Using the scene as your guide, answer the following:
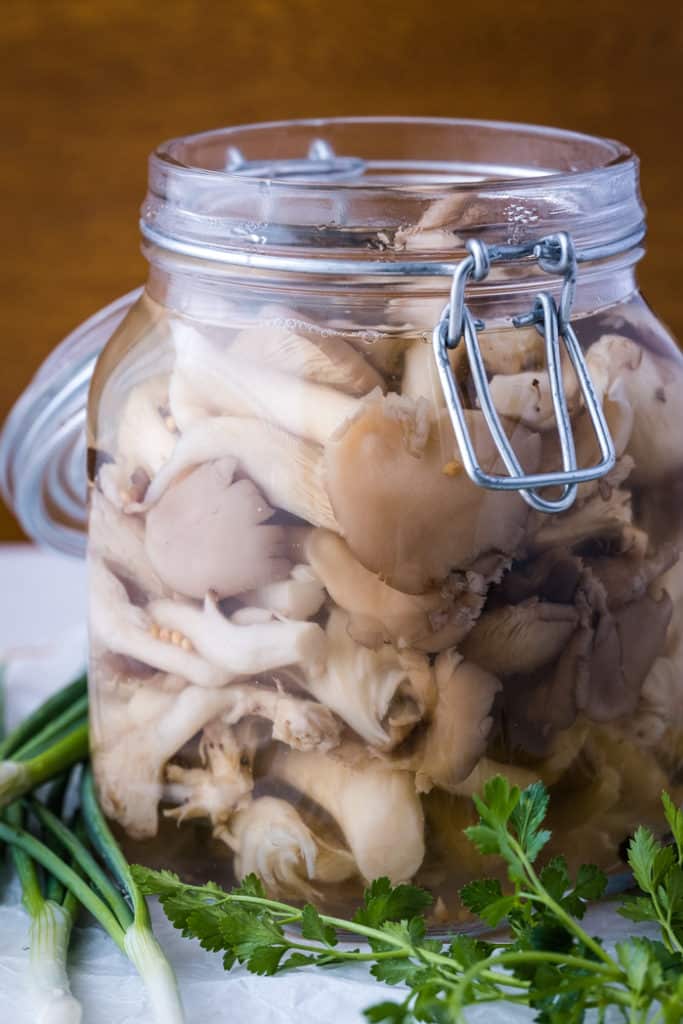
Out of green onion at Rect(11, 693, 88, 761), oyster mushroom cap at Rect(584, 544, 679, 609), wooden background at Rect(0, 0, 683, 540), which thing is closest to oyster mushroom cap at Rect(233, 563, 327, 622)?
oyster mushroom cap at Rect(584, 544, 679, 609)

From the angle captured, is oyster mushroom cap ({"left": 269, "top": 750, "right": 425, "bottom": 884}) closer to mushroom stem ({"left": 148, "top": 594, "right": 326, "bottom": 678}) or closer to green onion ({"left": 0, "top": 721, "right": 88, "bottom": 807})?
mushroom stem ({"left": 148, "top": 594, "right": 326, "bottom": 678})

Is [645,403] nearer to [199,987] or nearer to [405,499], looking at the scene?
[405,499]

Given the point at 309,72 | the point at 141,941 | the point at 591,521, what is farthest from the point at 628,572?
the point at 309,72

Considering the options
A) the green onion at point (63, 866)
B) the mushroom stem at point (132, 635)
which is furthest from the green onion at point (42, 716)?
the mushroom stem at point (132, 635)

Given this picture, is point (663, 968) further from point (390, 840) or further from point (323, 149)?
point (323, 149)

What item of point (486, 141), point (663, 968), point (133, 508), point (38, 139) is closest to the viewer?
point (663, 968)

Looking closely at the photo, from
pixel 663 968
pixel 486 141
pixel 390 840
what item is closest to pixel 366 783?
pixel 390 840

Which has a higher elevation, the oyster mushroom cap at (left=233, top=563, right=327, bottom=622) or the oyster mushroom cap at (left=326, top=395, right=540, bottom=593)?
the oyster mushroom cap at (left=326, top=395, right=540, bottom=593)
